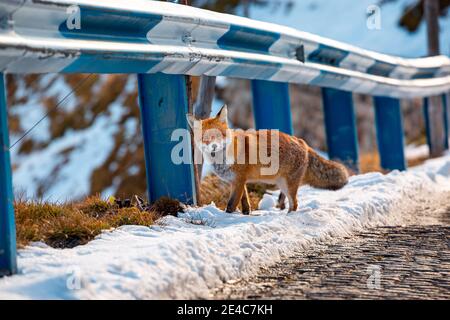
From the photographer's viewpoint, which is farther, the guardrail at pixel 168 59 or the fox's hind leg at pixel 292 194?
the fox's hind leg at pixel 292 194

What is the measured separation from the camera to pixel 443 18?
3253 cm

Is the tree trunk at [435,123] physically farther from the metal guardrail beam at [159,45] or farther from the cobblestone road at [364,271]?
the cobblestone road at [364,271]

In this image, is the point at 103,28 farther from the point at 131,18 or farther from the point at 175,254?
the point at 175,254

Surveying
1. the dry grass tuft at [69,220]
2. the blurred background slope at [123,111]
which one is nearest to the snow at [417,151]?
the blurred background slope at [123,111]

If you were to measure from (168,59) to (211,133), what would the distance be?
35.0 inches

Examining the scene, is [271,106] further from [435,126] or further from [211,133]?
[435,126]

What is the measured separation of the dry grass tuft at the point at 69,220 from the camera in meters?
5.49

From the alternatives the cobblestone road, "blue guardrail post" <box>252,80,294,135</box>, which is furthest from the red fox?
"blue guardrail post" <box>252,80,294,135</box>

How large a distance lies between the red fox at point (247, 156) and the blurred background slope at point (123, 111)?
1271 centimetres

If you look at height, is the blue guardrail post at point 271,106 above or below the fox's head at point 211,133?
above

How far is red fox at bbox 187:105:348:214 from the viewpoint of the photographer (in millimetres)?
7309

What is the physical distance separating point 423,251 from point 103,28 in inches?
126

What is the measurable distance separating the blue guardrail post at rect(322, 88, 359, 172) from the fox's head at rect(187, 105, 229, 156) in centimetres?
471

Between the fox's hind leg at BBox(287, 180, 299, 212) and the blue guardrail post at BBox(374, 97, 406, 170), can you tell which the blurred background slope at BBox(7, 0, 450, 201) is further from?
the fox's hind leg at BBox(287, 180, 299, 212)
